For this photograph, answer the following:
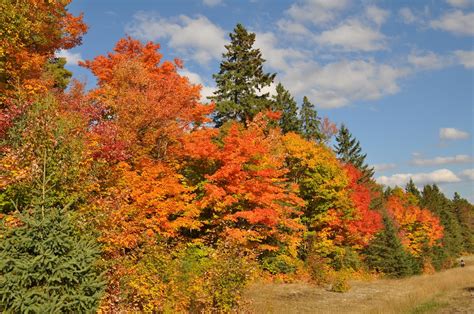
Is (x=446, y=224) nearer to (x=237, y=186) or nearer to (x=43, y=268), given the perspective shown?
(x=237, y=186)

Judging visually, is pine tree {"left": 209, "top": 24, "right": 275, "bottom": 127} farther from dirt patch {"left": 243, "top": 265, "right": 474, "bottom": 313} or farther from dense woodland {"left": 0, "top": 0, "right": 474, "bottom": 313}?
dirt patch {"left": 243, "top": 265, "right": 474, "bottom": 313}

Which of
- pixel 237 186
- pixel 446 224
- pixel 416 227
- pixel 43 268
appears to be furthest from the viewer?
pixel 446 224

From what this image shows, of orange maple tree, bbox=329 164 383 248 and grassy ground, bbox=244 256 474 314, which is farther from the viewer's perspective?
orange maple tree, bbox=329 164 383 248

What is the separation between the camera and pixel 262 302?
22.8 metres

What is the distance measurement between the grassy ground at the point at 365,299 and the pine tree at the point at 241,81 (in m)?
18.5

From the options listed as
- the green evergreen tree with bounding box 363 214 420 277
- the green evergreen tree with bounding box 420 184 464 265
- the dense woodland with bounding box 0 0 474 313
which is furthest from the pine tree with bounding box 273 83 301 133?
the green evergreen tree with bounding box 420 184 464 265

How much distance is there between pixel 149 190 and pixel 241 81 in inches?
941

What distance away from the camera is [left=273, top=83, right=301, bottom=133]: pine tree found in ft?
162

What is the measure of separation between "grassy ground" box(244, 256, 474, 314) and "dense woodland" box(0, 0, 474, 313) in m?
2.02

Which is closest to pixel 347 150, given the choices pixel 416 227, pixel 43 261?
pixel 416 227

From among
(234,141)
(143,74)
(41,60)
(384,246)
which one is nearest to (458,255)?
(384,246)

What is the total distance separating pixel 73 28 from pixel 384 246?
38451mm

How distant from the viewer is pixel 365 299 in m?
27.0

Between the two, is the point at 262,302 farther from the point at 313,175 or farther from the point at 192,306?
the point at 313,175
